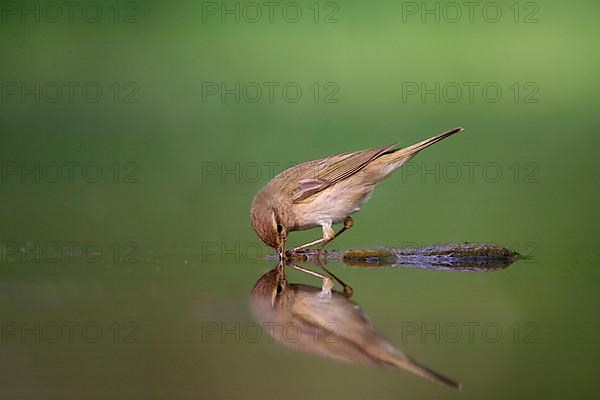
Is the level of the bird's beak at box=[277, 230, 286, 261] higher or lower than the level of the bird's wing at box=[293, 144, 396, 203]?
lower

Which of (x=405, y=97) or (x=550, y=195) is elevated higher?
(x=405, y=97)

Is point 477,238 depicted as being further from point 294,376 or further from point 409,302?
point 294,376

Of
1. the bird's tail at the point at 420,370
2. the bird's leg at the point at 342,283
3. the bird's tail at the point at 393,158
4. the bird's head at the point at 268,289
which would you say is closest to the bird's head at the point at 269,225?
the bird's leg at the point at 342,283

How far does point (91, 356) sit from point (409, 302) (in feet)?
3.38

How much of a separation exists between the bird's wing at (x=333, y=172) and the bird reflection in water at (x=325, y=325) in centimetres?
120

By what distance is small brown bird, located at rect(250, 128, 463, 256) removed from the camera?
4039 millimetres

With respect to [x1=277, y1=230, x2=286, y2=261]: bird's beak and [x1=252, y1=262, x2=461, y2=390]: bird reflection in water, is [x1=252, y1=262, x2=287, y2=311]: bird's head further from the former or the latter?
[x1=277, y1=230, x2=286, y2=261]: bird's beak

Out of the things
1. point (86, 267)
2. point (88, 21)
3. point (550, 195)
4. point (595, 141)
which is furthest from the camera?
point (88, 21)

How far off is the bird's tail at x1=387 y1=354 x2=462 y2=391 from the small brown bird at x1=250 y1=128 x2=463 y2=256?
85.0 inches

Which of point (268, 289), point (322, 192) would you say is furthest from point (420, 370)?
point (322, 192)

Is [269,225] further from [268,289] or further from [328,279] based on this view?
[268,289]

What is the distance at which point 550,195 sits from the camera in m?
6.83

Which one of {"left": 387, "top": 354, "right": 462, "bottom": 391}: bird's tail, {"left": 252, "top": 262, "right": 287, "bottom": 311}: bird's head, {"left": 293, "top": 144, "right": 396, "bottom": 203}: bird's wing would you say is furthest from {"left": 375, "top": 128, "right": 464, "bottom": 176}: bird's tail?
{"left": 387, "top": 354, "right": 462, "bottom": 391}: bird's tail

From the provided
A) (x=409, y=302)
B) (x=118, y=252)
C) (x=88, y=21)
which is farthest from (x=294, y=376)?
(x=88, y=21)
